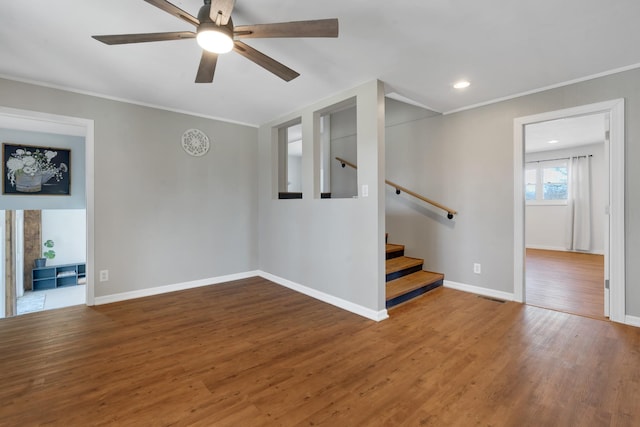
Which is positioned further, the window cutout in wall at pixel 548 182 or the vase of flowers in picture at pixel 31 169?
the window cutout in wall at pixel 548 182

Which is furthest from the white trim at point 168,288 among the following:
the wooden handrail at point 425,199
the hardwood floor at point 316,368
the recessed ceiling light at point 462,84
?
the recessed ceiling light at point 462,84

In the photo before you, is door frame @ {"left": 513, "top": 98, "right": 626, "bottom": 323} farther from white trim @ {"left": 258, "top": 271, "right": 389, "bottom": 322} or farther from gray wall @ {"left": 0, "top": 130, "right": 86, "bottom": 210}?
gray wall @ {"left": 0, "top": 130, "right": 86, "bottom": 210}

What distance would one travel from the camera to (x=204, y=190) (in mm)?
4129

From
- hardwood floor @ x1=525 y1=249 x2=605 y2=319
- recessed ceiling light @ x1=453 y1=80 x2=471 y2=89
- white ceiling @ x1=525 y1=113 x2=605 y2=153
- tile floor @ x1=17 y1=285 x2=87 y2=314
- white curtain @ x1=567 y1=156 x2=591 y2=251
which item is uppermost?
white ceiling @ x1=525 y1=113 x2=605 y2=153

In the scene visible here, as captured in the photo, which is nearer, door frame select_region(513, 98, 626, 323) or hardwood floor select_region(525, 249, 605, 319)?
door frame select_region(513, 98, 626, 323)

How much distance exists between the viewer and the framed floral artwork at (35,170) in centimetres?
406

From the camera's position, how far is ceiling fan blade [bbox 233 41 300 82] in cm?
181

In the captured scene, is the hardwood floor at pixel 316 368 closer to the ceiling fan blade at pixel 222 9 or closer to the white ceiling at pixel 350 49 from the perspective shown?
the ceiling fan blade at pixel 222 9

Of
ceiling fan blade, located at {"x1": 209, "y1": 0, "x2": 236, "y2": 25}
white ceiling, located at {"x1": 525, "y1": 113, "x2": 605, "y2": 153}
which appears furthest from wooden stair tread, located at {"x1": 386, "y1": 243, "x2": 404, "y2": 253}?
ceiling fan blade, located at {"x1": 209, "y1": 0, "x2": 236, "y2": 25}

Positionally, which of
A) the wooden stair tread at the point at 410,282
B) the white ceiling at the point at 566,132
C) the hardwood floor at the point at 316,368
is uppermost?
the white ceiling at the point at 566,132

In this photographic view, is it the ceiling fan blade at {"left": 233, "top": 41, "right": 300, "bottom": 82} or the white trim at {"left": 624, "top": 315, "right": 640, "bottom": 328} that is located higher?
the ceiling fan blade at {"left": 233, "top": 41, "right": 300, "bottom": 82}

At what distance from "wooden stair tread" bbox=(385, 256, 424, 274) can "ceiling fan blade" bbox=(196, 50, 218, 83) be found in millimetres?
2915

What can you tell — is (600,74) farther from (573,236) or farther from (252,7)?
(573,236)

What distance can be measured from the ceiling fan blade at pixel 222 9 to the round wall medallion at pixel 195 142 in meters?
2.71
